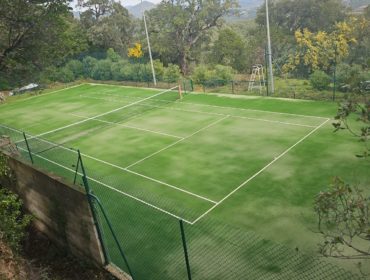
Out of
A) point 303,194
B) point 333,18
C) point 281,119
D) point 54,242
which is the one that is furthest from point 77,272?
point 333,18

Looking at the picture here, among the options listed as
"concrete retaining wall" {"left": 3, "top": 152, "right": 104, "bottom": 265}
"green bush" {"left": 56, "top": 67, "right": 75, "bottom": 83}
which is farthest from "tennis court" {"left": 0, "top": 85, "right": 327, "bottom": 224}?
"green bush" {"left": 56, "top": 67, "right": 75, "bottom": 83}

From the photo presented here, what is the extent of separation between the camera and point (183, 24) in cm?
4666

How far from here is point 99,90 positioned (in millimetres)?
38156

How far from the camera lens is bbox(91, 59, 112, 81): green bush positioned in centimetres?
4325

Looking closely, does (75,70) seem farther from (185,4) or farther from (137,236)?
(137,236)

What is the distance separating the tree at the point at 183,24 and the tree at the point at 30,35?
25894 mm

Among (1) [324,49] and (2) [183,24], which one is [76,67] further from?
(1) [324,49]

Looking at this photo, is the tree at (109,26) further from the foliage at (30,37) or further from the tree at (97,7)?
the foliage at (30,37)

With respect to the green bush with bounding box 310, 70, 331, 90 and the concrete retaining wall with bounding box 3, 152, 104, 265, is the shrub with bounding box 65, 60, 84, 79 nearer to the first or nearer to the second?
the green bush with bounding box 310, 70, 331, 90

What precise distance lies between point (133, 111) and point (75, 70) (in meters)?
21.9

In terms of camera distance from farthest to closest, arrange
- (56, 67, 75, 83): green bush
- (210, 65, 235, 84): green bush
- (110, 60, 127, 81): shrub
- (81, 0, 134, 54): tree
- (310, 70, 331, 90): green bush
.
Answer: (81, 0, 134, 54): tree < (56, 67, 75, 83): green bush < (110, 60, 127, 81): shrub < (210, 65, 235, 84): green bush < (310, 70, 331, 90): green bush

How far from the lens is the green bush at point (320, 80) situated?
2647 cm

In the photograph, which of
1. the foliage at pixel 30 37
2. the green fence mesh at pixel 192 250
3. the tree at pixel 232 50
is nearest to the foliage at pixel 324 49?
the tree at pixel 232 50

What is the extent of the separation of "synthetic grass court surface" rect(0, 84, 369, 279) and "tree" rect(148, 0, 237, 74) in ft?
67.1
